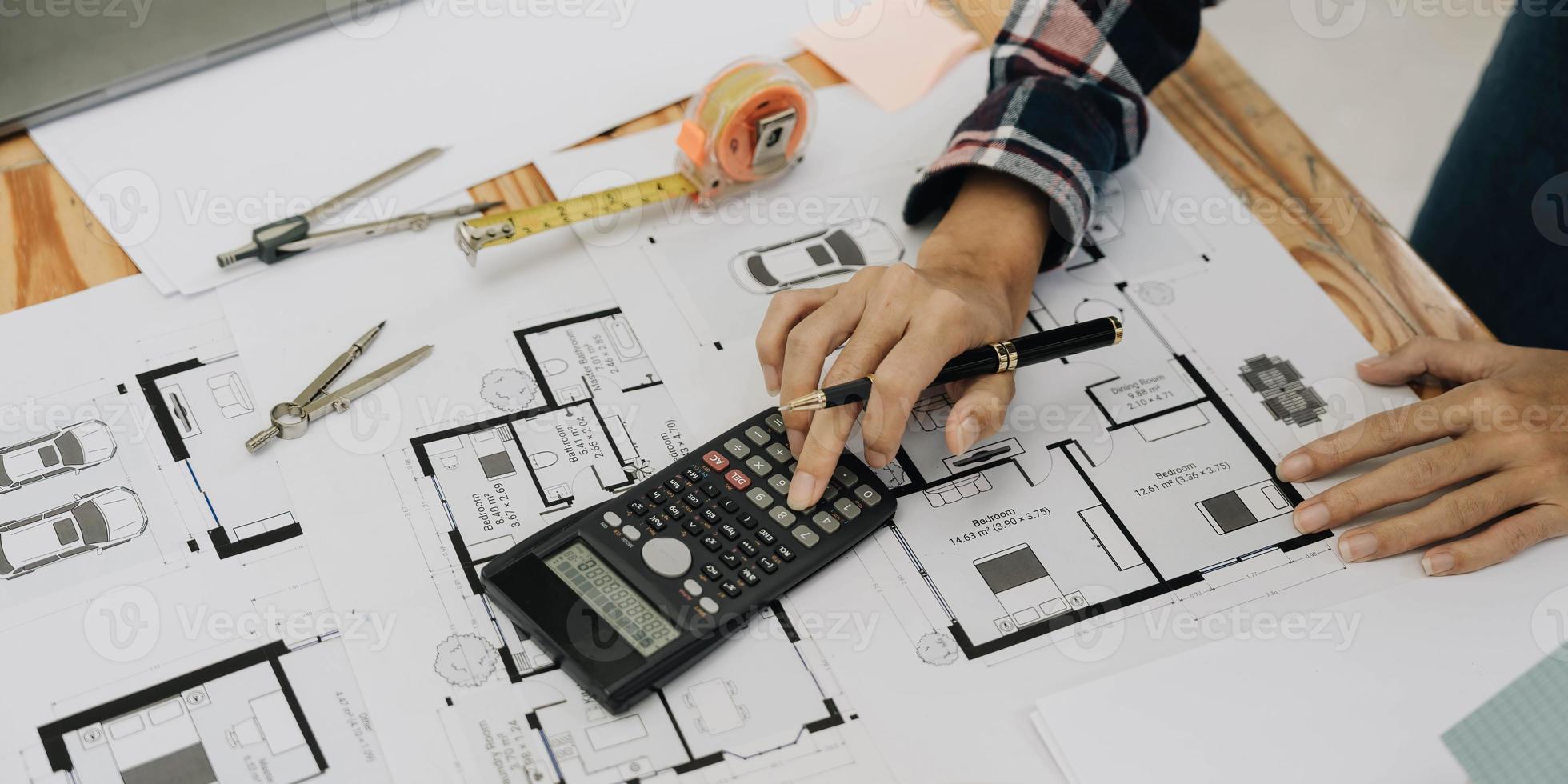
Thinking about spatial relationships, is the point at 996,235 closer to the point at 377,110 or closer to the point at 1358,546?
the point at 1358,546

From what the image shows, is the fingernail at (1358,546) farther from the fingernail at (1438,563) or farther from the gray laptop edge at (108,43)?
the gray laptop edge at (108,43)

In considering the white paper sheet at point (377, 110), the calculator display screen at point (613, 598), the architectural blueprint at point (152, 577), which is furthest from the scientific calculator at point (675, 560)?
the white paper sheet at point (377, 110)

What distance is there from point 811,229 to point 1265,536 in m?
0.40

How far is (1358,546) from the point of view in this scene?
733mm

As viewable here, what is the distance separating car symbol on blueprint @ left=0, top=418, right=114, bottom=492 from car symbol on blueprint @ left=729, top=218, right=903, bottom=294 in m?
0.43

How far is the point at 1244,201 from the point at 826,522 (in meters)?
0.50

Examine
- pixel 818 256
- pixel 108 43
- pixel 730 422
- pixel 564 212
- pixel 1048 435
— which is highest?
pixel 108 43

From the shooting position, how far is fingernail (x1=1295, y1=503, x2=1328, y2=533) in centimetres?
75

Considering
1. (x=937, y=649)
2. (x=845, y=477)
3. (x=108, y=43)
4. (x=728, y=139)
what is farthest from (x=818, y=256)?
(x=108, y=43)

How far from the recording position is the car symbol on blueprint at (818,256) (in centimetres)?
87

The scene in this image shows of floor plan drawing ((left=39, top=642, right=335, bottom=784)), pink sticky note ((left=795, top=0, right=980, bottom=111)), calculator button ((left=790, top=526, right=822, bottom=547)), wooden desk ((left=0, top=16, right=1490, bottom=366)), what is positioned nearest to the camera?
floor plan drawing ((left=39, top=642, right=335, bottom=784))

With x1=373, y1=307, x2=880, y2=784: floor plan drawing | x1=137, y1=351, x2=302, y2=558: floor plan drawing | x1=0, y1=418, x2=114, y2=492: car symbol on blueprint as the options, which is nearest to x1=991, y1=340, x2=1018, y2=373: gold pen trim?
x1=373, y1=307, x2=880, y2=784: floor plan drawing

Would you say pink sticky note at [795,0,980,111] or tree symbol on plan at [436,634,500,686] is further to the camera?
pink sticky note at [795,0,980,111]

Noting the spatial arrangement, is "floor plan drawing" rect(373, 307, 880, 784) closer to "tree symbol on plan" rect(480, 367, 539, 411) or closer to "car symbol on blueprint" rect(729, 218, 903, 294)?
"tree symbol on plan" rect(480, 367, 539, 411)
